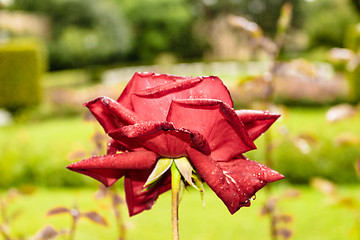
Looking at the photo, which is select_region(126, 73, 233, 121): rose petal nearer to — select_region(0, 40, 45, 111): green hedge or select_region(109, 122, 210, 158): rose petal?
select_region(109, 122, 210, 158): rose petal

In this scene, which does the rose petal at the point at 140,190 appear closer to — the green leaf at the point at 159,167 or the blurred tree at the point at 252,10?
the green leaf at the point at 159,167

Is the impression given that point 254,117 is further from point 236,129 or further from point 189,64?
point 189,64

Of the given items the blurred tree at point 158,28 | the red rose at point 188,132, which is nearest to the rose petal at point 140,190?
the red rose at point 188,132

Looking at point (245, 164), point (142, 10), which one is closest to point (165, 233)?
point (245, 164)

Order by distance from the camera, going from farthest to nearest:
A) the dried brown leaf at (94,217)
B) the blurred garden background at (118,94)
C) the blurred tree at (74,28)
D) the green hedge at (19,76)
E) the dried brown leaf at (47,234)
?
the blurred tree at (74,28) → the green hedge at (19,76) → the blurred garden background at (118,94) → the dried brown leaf at (94,217) → the dried brown leaf at (47,234)

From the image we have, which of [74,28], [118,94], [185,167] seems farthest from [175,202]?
[74,28]

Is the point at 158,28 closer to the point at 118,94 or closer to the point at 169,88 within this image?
the point at 118,94

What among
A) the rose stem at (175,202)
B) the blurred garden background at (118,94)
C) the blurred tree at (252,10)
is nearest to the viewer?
the rose stem at (175,202)

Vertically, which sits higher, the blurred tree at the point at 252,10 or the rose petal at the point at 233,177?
the rose petal at the point at 233,177
